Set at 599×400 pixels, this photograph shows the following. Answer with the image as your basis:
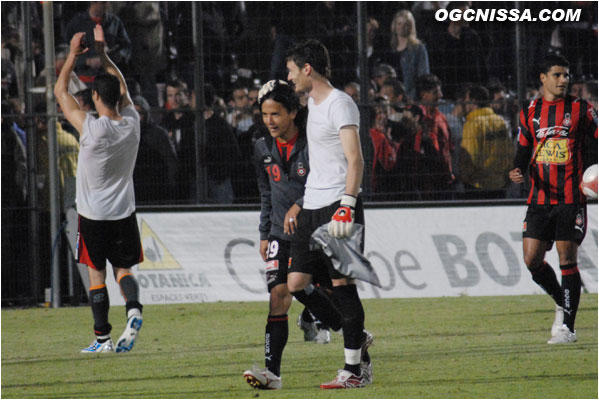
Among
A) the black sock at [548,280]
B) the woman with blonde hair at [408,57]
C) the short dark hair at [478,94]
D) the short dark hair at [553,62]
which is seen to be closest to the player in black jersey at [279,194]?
the black sock at [548,280]

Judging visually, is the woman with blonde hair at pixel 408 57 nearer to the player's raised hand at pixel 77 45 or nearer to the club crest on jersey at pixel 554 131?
the club crest on jersey at pixel 554 131

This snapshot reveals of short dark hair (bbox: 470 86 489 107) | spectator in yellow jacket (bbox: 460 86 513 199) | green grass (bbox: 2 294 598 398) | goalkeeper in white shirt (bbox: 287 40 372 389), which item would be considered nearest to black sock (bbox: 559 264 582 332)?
green grass (bbox: 2 294 598 398)

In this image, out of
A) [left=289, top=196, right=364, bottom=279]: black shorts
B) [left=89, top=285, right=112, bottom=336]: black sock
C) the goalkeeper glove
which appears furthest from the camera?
[left=89, top=285, right=112, bottom=336]: black sock

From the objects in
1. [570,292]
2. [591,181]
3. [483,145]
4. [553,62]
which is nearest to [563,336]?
[570,292]

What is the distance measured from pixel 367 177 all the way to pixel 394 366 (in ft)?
22.4

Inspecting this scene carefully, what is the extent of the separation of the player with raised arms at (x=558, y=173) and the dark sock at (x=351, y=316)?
294cm

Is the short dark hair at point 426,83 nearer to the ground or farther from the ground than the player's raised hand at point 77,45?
nearer to the ground

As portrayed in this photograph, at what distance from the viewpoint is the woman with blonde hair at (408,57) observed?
1465 cm

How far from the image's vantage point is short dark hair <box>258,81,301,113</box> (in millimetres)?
7133

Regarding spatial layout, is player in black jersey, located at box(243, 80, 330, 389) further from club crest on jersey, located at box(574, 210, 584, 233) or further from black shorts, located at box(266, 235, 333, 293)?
club crest on jersey, located at box(574, 210, 584, 233)

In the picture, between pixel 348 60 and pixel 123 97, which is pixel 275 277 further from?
pixel 348 60

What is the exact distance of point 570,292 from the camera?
929 cm

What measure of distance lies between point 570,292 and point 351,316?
3.16m

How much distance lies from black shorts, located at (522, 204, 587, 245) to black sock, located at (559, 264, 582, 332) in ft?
0.84
